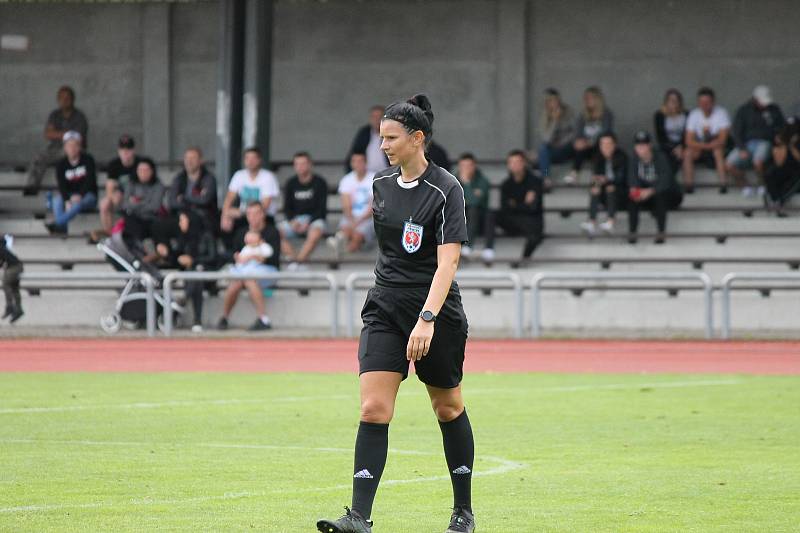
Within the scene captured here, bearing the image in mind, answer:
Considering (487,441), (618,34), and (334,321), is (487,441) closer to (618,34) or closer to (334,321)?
(334,321)

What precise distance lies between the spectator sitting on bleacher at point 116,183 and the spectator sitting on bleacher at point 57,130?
2497 millimetres

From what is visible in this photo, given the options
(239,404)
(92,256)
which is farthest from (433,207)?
(92,256)

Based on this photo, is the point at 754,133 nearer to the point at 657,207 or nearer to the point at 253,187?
the point at 657,207

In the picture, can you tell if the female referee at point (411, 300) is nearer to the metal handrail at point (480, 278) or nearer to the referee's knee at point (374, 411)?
the referee's knee at point (374, 411)

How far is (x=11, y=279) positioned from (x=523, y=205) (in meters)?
7.60

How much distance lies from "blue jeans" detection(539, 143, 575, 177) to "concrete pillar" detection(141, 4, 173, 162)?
7.25m

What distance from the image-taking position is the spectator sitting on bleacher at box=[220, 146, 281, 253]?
2345cm

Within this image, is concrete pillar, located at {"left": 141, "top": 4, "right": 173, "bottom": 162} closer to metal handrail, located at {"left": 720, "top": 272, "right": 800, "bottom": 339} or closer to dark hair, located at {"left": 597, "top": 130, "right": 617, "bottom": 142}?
dark hair, located at {"left": 597, "top": 130, "right": 617, "bottom": 142}

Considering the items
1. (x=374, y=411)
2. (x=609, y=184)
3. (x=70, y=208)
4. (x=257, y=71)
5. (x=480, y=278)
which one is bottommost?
(x=480, y=278)

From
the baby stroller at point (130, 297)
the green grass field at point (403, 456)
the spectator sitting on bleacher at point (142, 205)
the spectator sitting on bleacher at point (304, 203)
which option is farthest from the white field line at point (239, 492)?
the spectator sitting on bleacher at point (304, 203)

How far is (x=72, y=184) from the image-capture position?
25406 mm

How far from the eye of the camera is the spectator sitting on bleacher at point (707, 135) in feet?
83.6

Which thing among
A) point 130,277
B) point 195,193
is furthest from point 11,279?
point 195,193

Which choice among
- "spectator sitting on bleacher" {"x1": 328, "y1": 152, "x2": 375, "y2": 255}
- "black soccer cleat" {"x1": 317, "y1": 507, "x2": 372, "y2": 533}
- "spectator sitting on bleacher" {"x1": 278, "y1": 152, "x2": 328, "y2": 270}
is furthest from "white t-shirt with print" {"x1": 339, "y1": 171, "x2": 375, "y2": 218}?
"black soccer cleat" {"x1": 317, "y1": 507, "x2": 372, "y2": 533}
